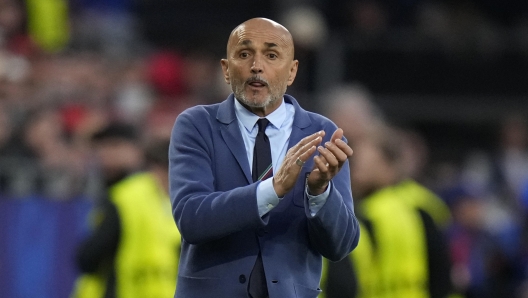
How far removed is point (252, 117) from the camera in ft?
13.1

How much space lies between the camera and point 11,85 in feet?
32.4

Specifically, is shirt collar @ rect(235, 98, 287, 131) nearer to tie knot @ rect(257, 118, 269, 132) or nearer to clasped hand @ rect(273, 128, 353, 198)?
tie knot @ rect(257, 118, 269, 132)

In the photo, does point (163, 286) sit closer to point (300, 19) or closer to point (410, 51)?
point (300, 19)

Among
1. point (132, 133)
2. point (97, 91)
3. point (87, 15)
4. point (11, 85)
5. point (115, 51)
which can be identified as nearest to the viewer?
point (132, 133)

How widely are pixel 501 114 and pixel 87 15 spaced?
5.26 meters

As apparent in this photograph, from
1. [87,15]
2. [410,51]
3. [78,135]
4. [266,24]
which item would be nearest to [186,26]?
[87,15]

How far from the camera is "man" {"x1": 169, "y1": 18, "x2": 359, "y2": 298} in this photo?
373 cm

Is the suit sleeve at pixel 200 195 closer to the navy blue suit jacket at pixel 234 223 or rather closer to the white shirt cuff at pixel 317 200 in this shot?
the navy blue suit jacket at pixel 234 223

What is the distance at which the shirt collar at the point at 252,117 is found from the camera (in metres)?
3.98

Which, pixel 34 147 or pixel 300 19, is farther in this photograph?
pixel 300 19

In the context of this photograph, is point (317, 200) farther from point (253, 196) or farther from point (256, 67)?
point (256, 67)

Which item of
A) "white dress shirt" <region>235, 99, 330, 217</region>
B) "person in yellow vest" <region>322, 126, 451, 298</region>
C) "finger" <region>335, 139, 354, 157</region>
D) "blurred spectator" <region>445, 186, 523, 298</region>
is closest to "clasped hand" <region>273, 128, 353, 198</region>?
"finger" <region>335, 139, 354, 157</region>

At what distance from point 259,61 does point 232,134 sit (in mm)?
286

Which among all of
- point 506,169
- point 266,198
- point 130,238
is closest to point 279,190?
point 266,198
